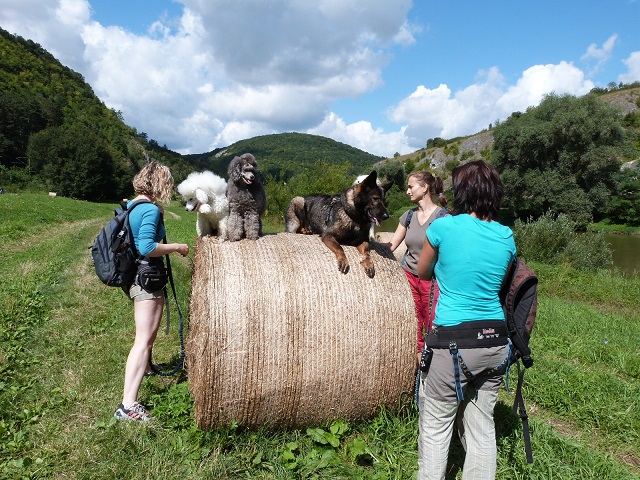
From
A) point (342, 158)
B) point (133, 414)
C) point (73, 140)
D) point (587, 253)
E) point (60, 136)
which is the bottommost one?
point (587, 253)

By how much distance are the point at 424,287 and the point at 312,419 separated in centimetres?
171

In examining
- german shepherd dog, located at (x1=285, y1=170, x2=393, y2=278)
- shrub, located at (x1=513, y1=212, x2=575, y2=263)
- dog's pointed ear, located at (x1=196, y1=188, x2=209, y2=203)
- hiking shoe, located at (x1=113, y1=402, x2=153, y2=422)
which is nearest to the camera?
hiking shoe, located at (x1=113, y1=402, x2=153, y2=422)

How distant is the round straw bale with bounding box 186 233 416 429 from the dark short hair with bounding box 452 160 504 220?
143cm

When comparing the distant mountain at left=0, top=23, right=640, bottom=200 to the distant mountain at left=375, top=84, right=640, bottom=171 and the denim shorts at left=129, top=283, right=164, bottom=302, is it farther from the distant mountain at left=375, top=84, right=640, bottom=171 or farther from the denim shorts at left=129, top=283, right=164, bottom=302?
the denim shorts at left=129, top=283, right=164, bottom=302

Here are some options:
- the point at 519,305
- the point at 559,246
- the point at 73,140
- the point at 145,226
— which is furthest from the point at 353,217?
the point at 73,140

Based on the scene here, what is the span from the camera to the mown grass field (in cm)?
288

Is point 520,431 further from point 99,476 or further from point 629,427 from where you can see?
point 99,476

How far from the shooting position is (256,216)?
13.5 ft

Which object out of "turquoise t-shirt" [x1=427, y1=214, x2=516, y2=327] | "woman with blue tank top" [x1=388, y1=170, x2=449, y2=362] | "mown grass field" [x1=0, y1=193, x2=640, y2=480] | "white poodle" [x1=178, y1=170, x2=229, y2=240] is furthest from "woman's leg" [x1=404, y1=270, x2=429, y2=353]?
"white poodle" [x1=178, y1=170, x2=229, y2=240]

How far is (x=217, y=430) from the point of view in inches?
127

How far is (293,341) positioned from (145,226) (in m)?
1.70

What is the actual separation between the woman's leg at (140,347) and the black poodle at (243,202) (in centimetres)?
107

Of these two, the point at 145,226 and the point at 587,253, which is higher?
the point at 145,226

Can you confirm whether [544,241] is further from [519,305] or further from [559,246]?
[519,305]
